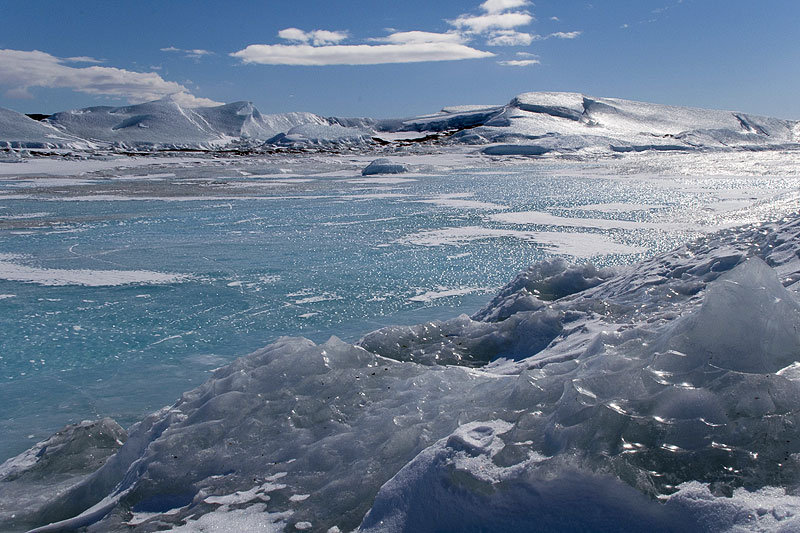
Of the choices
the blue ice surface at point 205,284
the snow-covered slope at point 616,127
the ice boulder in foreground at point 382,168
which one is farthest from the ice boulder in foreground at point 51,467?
the snow-covered slope at point 616,127

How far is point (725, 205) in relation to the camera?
1045cm

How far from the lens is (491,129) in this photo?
150 ft

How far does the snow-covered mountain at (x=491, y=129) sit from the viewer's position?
3884 cm

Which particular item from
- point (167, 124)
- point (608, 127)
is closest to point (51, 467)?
point (608, 127)

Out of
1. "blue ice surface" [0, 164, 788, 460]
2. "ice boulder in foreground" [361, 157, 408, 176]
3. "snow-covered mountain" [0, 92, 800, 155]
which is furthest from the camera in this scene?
"snow-covered mountain" [0, 92, 800, 155]

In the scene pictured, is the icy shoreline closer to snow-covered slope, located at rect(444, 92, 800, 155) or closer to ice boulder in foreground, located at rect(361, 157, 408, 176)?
ice boulder in foreground, located at rect(361, 157, 408, 176)

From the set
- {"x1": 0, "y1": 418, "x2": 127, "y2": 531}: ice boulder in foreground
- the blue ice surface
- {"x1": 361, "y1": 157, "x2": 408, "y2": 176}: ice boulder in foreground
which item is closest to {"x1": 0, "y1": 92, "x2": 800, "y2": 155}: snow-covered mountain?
{"x1": 361, "y1": 157, "x2": 408, "y2": 176}: ice boulder in foreground

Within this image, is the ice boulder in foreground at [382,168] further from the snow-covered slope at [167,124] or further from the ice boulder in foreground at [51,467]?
the snow-covered slope at [167,124]

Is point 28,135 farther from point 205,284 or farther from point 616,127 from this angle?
point 205,284

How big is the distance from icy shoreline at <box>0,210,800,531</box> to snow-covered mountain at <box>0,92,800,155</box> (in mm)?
32161

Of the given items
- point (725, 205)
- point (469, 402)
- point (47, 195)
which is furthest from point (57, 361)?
point (47, 195)

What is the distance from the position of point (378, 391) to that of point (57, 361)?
101 inches

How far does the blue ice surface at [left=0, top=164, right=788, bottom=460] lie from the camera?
12.4ft

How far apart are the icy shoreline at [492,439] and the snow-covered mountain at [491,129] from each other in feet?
106
